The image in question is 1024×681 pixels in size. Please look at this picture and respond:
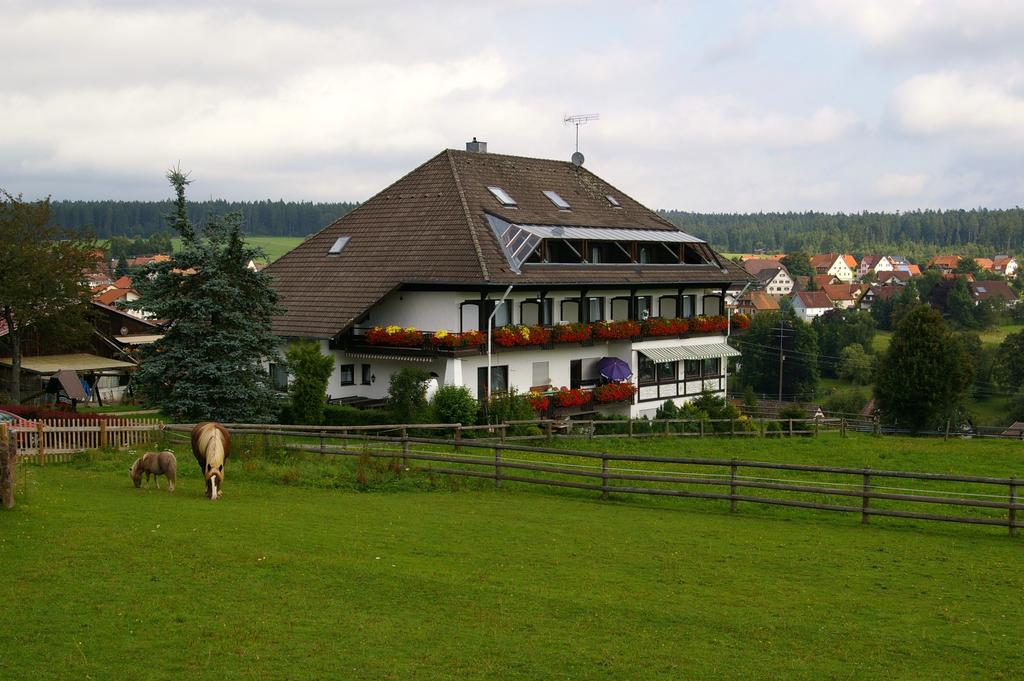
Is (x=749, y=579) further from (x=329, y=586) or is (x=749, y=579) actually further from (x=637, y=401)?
(x=637, y=401)

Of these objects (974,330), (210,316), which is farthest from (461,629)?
(974,330)

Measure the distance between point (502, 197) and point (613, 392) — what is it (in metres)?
9.78

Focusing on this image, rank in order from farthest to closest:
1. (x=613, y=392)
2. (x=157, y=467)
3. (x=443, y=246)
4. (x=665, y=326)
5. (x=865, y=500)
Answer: (x=665, y=326) < (x=613, y=392) < (x=443, y=246) < (x=157, y=467) < (x=865, y=500)

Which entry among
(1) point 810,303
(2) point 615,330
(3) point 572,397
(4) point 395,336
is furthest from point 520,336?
(1) point 810,303

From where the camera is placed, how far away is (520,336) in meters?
39.4

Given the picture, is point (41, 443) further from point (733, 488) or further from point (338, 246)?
point (338, 246)

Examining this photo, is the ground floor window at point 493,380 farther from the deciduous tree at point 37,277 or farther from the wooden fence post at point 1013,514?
the wooden fence post at point 1013,514

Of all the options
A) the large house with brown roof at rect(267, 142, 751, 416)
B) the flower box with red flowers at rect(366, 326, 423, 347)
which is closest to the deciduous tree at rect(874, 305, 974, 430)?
the large house with brown roof at rect(267, 142, 751, 416)

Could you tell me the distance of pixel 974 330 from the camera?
424ft

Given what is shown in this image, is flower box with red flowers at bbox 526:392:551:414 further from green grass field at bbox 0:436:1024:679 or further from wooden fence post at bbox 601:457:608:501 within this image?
green grass field at bbox 0:436:1024:679

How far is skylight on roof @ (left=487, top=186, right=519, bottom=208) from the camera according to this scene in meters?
45.0

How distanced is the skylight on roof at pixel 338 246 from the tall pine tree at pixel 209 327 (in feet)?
31.9

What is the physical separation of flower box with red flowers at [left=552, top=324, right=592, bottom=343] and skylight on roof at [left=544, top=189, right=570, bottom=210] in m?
7.84

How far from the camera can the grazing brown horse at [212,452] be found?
2125 centimetres
